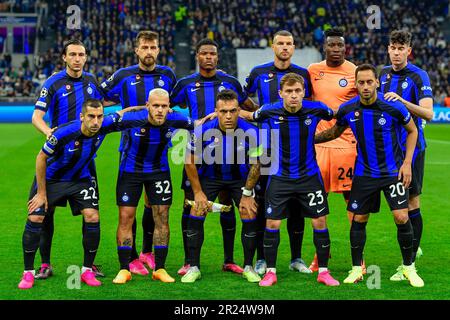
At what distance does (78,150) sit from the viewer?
7664 millimetres

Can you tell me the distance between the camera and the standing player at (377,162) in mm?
7531

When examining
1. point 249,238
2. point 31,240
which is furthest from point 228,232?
point 31,240

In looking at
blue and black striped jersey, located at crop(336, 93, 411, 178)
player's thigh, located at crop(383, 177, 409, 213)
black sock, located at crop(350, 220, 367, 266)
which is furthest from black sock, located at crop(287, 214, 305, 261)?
player's thigh, located at crop(383, 177, 409, 213)

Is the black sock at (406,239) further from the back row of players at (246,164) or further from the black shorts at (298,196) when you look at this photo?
the black shorts at (298,196)

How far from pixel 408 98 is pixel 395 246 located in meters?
2.20

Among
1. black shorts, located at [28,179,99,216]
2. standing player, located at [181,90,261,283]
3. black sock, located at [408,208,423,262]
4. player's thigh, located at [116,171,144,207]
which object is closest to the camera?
black shorts, located at [28,179,99,216]

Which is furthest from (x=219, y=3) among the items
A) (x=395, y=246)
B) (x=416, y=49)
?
(x=395, y=246)

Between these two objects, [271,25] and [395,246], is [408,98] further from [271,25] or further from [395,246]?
[271,25]

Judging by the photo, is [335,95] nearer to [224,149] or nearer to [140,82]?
[224,149]

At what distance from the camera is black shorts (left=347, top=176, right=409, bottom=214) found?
24.7 ft

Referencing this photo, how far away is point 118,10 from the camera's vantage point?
1495 inches

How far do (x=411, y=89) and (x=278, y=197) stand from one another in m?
1.84

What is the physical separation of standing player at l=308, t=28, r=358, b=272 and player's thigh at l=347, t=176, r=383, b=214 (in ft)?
2.54

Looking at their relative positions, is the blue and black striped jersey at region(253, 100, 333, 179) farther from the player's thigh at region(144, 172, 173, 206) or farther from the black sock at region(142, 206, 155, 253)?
the black sock at region(142, 206, 155, 253)
